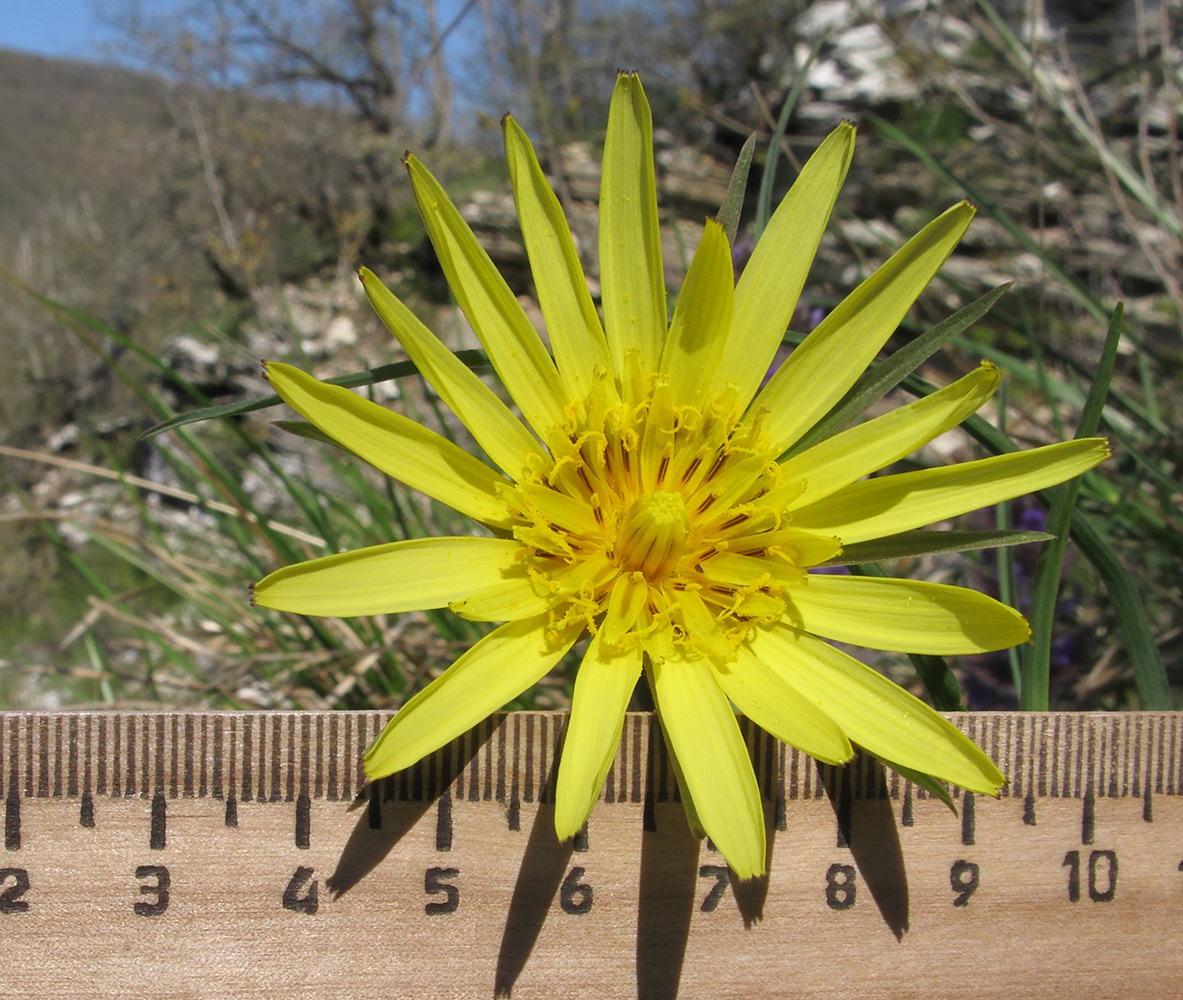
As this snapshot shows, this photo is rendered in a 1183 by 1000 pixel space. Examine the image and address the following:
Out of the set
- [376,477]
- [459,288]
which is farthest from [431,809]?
[376,477]

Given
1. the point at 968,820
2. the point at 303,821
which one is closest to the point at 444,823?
the point at 303,821

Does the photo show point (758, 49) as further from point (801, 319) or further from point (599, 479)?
point (599, 479)

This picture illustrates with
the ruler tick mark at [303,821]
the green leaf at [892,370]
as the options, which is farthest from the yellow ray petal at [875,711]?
the ruler tick mark at [303,821]

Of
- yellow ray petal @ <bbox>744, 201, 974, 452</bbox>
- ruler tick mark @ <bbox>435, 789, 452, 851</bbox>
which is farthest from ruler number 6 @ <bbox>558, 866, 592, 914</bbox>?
yellow ray petal @ <bbox>744, 201, 974, 452</bbox>

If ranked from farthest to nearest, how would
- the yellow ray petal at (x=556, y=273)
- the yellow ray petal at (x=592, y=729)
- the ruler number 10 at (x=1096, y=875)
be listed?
1. the ruler number 10 at (x=1096, y=875)
2. the yellow ray petal at (x=556, y=273)
3. the yellow ray petal at (x=592, y=729)

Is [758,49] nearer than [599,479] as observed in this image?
No

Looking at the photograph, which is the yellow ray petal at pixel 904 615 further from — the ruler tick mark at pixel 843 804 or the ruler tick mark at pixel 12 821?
the ruler tick mark at pixel 12 821

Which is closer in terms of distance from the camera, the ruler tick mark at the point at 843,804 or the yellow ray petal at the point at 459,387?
the yellow ray petal at the point at 459,387
